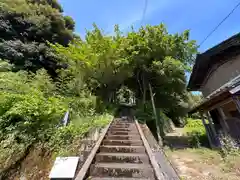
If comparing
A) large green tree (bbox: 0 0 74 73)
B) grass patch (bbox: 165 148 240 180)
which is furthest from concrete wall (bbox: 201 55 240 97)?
large green tree (bbox: 0 0 74 73)

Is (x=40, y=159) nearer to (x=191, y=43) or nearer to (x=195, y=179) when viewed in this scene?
(x=195, y=179)

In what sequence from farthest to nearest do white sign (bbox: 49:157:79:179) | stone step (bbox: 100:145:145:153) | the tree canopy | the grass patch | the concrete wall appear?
the tree canopy → the concrete wall → the grass patch → stone step (bbox: 100:145:145:153) → white sign (bbox: 49:157:79:179)

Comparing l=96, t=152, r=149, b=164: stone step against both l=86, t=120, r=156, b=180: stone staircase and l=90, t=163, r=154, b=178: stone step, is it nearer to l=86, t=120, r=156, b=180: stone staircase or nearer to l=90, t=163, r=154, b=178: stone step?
l=86, t=120, r=156, b=180: stone staircase

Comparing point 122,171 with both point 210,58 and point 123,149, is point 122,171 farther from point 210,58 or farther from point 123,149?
point 210,58

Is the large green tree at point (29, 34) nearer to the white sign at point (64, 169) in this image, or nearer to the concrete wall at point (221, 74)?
the white sign at point (64, 169)

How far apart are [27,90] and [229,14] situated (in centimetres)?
868

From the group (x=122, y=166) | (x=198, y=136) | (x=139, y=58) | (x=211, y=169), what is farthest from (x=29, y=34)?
(x=198, y=136)

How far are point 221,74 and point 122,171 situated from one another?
8.03 meters

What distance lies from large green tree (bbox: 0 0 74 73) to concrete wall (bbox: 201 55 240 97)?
13737 mm

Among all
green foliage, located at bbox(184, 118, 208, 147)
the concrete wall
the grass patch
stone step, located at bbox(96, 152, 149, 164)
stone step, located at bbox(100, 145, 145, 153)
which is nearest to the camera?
stone step, located at bbox(96, 152, 149, 164)

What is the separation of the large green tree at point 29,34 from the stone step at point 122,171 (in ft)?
40.3

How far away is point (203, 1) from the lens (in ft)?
18.4

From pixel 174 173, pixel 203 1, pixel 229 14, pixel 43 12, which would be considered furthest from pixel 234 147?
pixel 43 12

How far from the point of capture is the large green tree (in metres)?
11.6
